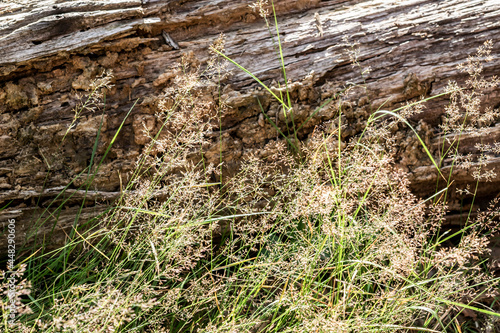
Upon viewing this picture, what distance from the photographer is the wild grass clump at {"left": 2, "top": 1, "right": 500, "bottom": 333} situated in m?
1.75

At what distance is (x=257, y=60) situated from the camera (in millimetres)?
2365

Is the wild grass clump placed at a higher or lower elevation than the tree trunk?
lower

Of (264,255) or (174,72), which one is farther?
(174,72)

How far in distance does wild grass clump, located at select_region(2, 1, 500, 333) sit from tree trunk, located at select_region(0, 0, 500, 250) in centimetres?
12

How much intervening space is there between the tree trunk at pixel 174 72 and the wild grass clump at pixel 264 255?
0.12 metres

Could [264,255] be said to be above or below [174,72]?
below

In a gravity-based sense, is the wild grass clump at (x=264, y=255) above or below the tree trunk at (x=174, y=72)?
below

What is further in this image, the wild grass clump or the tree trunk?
the tree trunk

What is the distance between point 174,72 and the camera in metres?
2.28

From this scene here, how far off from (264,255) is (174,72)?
3.88 ft

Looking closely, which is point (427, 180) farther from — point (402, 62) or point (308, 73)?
point (308, 73)

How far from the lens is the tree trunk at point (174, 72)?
2178mm

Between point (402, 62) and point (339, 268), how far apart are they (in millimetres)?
1304

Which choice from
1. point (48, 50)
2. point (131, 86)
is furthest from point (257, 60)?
point (48, 50)
